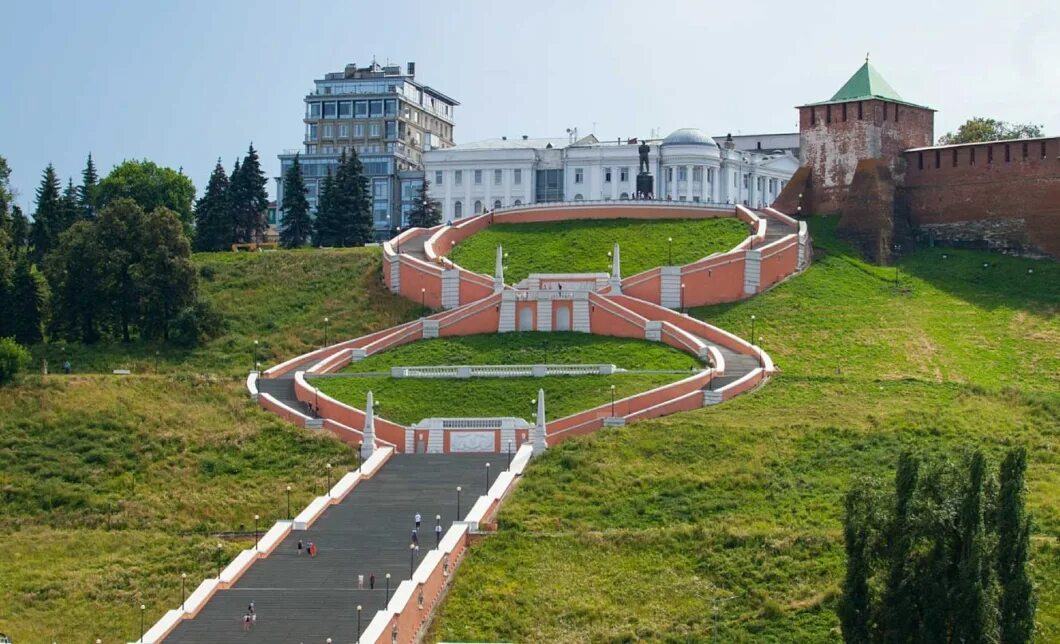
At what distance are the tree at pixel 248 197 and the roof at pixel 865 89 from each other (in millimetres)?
25223

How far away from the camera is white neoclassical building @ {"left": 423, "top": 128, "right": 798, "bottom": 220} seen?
91.0m

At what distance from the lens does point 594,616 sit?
1699 inches

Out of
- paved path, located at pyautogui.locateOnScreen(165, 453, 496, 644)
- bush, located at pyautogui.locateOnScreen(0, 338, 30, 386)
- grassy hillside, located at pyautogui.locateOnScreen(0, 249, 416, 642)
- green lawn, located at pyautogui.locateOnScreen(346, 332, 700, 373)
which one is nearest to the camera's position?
paved path, located at pyautogui.locateOnScreen(165, 453, 496, 644)

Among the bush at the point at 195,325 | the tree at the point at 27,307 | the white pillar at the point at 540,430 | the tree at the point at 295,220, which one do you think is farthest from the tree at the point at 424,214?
the white pillar at the point at 540,430

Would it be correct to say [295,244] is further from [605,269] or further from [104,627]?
[104,627]

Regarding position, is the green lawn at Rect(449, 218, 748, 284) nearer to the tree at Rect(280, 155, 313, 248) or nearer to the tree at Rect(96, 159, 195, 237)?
the tree at Rect(280, 155, 313, 248)

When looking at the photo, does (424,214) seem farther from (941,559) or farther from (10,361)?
(941,559)

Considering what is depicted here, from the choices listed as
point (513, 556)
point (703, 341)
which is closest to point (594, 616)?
point (513, 556)

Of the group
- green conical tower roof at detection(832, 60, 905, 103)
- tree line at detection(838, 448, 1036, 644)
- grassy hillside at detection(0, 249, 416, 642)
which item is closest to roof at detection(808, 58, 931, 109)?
green conical tower roof at detection(832, 60, 905, 103)

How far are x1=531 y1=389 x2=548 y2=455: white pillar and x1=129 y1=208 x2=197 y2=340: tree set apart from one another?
669 inches

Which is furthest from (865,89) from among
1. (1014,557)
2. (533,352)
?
(1014,557)

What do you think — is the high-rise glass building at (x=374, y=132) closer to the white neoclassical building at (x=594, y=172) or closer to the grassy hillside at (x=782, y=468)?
the white neoclassical building at (x=594, y=172)

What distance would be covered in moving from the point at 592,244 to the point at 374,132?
36.5 metres

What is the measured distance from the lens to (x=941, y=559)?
3794cm
